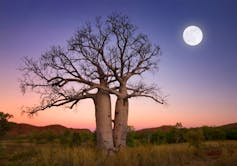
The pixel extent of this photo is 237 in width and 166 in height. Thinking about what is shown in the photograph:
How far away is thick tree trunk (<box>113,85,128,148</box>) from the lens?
1361 centimetres

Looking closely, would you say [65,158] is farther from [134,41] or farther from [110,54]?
[134,41]

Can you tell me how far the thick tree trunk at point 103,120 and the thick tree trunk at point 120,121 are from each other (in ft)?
1.10

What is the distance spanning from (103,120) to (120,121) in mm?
765

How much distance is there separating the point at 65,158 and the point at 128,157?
1.84 meters

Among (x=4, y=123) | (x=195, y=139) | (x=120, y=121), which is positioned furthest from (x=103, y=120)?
(x=4, y=123)

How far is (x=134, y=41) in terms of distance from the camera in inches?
560

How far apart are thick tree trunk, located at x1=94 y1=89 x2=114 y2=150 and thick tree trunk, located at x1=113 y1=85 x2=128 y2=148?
0.34m

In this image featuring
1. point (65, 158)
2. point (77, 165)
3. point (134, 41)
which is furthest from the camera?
point (134, 41)

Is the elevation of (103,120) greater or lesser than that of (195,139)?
greater

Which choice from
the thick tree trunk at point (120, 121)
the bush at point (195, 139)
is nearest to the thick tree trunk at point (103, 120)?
the thick tree trunk at point (120, 121)

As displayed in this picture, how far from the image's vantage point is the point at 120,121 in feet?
44.9

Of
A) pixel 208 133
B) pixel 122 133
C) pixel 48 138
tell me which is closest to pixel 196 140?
pixel 122 133

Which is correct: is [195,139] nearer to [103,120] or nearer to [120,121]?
[120,121]

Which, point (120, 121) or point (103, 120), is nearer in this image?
point (103, 120)
